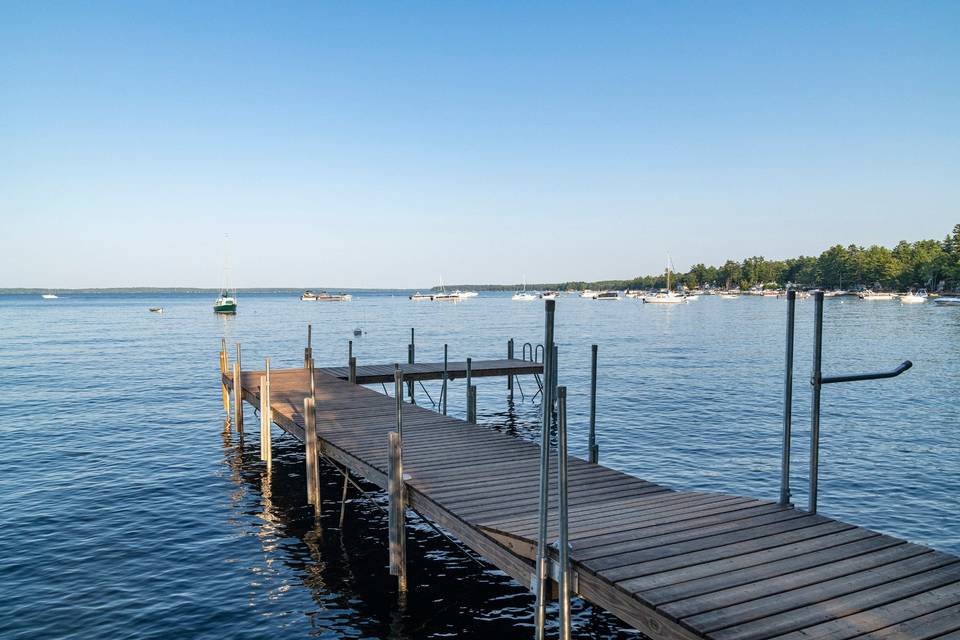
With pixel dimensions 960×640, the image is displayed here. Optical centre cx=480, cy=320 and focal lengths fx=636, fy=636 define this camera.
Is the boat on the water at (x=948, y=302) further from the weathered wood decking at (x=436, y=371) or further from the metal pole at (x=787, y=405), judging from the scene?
the metal pole at (x=787, y=405)

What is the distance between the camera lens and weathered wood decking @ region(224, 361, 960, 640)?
5688 mm

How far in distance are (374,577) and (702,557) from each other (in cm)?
643

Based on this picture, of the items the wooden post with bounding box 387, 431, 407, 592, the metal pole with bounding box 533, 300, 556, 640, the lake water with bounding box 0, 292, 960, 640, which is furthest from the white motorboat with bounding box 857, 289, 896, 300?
→ the metal pole with bounding box 533, 300, 556, 640

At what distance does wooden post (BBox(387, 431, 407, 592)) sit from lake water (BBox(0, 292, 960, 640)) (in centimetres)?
48

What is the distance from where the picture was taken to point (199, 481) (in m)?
17.4

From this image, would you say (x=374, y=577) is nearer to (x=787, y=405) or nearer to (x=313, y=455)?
(x=313, y=455)

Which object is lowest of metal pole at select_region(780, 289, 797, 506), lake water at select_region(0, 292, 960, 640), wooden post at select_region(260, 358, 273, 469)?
lake water at select_region(0, 292, 960, 640)

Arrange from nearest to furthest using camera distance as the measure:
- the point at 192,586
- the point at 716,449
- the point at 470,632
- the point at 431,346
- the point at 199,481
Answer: the point at 470,632 → the point at 192,586 → the point at 199,481 → the point at 716,449 → the point at 431,346

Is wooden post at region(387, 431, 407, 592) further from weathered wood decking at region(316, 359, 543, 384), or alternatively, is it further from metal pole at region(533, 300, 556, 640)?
weathered wood decking at region(316, 359, 543, 384)

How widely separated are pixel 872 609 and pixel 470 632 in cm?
560

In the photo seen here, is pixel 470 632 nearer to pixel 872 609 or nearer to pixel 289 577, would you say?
pixel 289 577

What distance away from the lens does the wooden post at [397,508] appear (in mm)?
10430

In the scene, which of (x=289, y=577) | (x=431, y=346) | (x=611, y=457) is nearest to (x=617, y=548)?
(x=289, y=577)

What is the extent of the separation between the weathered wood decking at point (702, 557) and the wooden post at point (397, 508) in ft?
0.77
